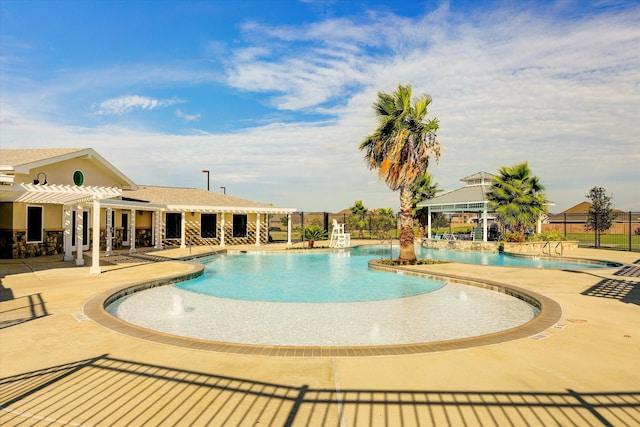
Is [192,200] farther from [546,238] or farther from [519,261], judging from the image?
[546,238]

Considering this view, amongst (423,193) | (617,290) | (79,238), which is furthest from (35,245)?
(423,193)

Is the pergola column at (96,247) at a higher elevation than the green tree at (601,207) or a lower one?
lower

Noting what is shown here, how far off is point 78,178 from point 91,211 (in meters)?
2.59

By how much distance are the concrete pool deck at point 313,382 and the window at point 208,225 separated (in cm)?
1989

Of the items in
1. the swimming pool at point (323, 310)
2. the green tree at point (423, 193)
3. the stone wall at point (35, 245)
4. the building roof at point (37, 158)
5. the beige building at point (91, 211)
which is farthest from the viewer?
the green tree at point (423, 193)

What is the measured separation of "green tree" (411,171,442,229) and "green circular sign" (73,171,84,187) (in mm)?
24039

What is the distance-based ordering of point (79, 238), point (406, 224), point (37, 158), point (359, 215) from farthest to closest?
point (359, 215), point (406, 224), point (79, 238), point (37, 158)

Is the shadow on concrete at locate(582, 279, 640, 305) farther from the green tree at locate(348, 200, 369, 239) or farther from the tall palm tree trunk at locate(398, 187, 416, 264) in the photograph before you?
the green tree at locate(348, 200, 369, 239)

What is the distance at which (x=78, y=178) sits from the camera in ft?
57.7

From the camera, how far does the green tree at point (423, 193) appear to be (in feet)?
106

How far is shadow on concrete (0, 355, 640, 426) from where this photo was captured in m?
3.53

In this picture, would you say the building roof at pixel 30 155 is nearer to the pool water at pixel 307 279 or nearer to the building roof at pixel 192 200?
the building roof at pixel 192 200

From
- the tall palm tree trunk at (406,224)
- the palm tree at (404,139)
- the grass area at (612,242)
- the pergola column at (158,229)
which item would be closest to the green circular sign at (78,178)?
the pergola column at (158,229)

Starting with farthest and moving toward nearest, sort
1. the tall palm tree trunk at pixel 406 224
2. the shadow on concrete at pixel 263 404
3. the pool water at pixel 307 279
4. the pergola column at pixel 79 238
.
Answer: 1. the tall palm tree trunk at pixel 406 224
2. the pergola column at pixel 79 238
3. the pool water at pixel 307 279
4. the shadow on concrete at pixel 263 404
